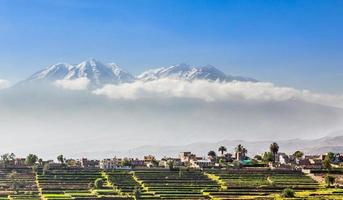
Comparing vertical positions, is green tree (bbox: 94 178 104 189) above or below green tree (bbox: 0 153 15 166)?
below

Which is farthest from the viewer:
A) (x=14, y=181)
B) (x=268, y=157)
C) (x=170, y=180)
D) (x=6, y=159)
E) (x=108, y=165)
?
(x=268, y=157)

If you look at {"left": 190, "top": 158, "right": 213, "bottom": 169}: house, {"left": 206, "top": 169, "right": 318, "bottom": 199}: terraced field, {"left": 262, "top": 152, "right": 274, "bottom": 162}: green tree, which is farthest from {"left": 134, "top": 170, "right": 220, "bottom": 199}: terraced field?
{"left": 262, "top": 152, "right": 274, "bottom": 162}: green tree

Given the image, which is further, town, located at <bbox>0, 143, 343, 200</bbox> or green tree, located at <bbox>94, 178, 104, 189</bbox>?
green tree, located at <bbox>94, 178, 104, 189</bbox>

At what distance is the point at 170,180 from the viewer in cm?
11325

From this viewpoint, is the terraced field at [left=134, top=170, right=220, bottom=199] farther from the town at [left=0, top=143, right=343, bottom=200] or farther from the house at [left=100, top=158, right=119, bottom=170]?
the house at [left=100, top=158, right=119, bottom=170]

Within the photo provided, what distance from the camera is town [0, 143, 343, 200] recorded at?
328 ft

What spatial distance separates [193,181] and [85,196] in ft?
72.2

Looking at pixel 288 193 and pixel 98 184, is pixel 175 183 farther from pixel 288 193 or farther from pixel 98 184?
pixel 288 193

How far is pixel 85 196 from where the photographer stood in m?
96.4

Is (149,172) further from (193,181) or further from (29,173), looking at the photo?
(29,173)

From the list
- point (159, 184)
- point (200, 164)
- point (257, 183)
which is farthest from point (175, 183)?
point (200, 164)

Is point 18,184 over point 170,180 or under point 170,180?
under

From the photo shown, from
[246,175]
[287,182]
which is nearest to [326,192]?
[287,182]

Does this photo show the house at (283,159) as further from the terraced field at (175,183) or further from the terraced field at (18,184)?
the terraced field at (18,184)
